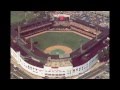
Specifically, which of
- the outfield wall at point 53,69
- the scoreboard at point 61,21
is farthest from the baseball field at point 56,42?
the outfield wall at point 53,69

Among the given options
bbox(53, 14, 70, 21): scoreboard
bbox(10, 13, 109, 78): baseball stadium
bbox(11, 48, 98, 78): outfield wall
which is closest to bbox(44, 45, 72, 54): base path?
bbox(10, 13, 109, 78): baseball stadium

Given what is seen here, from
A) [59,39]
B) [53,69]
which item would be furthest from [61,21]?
[53,69]

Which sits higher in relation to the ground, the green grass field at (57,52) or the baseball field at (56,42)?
the baseball field at (56,42)

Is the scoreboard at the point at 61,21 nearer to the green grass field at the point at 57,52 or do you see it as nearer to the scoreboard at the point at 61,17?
the scoreboard at the point at 61,17

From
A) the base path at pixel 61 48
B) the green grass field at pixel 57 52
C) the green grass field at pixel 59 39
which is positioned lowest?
the green grass field at pixel 57 52

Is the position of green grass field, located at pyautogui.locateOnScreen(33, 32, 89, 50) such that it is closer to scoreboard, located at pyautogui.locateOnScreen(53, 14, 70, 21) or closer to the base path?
the base path
